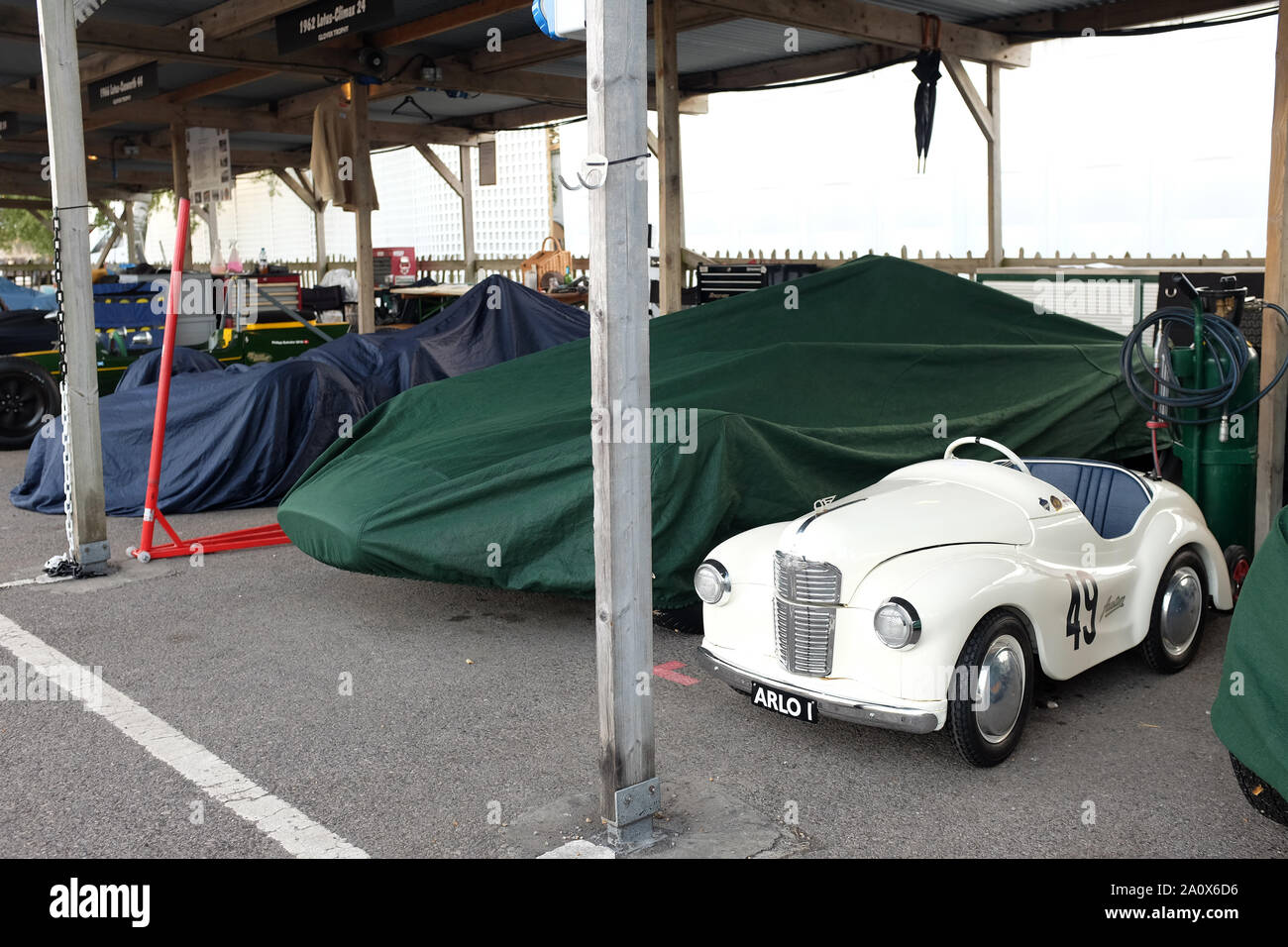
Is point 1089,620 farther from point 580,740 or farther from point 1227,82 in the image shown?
point 1227,82

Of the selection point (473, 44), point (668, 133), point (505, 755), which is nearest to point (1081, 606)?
point (505, 755)

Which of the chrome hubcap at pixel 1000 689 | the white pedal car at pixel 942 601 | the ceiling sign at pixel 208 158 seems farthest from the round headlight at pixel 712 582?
the ceiling sign at pixel 208 158

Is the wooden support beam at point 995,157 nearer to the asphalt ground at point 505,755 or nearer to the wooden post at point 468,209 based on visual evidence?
the asphalt ground at point 505,755

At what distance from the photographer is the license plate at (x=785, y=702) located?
4.40m

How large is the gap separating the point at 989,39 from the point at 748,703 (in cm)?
1023

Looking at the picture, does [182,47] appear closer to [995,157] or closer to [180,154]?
[180,154]

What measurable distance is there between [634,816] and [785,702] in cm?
86

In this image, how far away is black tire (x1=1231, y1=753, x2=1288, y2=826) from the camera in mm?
3801

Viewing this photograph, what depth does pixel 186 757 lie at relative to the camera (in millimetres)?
4617

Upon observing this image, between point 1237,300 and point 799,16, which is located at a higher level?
point 799,16

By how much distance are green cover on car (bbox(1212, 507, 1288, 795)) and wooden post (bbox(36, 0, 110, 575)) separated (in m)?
6.15

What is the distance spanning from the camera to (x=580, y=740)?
15.4ft

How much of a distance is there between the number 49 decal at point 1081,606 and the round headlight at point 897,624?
82 centimetres
